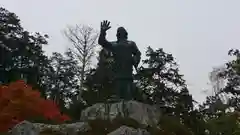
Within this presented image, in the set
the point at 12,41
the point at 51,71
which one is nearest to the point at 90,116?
the point at 12,41

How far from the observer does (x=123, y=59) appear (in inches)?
492

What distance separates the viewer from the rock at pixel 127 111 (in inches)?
454

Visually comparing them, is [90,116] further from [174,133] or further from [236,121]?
[236,121]

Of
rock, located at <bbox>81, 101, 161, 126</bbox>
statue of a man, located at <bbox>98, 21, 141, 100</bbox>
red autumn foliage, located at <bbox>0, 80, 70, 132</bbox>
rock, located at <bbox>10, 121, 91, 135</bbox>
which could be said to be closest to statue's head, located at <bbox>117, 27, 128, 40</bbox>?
statue of a man, located at <bbox>98, 21, 141, 100</bbox>

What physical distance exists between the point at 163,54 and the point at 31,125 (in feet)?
82.3

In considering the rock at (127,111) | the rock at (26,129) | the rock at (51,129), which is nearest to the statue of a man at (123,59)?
the rock at (127,111)

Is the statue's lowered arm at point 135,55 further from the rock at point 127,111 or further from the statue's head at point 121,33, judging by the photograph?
the rock at point 127,111

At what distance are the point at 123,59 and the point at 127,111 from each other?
1767 millimetres

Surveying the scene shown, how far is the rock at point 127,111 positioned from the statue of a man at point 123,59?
0.55 m

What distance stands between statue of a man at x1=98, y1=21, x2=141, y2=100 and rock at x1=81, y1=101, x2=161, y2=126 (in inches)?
21.8

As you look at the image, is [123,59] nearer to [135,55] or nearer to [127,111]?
[135,55]

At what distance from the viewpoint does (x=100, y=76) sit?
32781mm

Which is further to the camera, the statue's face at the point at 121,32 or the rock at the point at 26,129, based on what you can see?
the statue's face at the point at 121,32

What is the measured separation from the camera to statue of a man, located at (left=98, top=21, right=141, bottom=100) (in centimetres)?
1221
